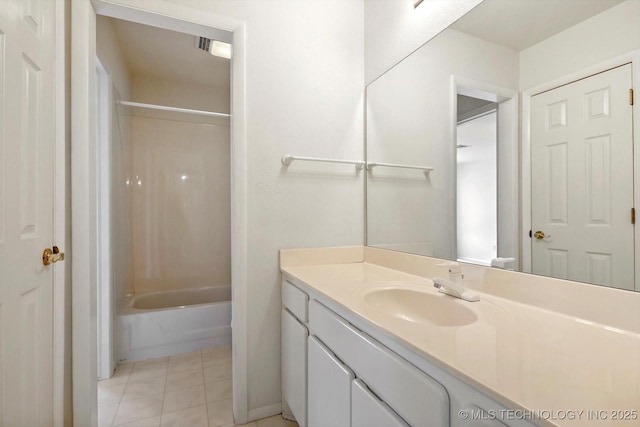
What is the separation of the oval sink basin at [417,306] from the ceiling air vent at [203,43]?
2272 mm

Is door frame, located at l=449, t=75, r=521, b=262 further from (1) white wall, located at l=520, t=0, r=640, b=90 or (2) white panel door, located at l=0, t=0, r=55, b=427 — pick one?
(2) white panel door, located at l=0, t=0, r=55, b=427

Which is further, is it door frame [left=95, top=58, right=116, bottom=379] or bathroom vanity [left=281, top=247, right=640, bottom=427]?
door frame [left=95, top=58, right=116, bottom=379]

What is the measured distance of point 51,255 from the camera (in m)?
1.06

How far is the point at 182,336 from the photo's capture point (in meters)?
2.31

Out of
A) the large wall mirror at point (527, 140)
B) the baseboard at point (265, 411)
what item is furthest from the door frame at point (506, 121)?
the baseboard at point (265, 411)

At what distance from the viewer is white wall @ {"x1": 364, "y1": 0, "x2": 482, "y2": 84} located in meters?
1.30

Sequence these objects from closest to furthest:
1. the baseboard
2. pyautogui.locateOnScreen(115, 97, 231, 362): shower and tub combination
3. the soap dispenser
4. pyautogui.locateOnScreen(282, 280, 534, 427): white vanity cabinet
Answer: pyautogui.locateOnScreen(282, 280, 534, 427): white vanity cabinet → the soap dispenser → the baseboard → pyautogui.locateOnScreen(115, 97, 231, 362): shower and tub combination

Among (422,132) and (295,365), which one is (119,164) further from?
(422,132)

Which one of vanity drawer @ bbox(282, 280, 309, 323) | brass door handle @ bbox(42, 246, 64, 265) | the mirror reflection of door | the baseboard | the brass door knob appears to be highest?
the mirror reflection of door

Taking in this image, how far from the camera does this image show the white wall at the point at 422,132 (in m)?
1.19

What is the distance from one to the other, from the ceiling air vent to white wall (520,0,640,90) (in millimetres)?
2171

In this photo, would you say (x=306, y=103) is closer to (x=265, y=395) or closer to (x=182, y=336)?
(x=265, y=395)

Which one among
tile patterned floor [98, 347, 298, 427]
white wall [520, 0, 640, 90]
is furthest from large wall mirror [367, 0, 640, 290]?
tile patterned floor [98, 347, 298, 427]

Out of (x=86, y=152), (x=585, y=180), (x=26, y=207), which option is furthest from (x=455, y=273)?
(x=86, y=152)
